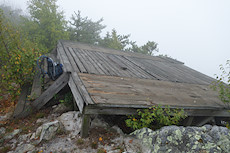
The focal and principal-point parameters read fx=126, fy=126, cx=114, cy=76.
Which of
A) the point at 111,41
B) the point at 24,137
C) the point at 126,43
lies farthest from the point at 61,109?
the point at 126,43

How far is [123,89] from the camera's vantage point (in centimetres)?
369

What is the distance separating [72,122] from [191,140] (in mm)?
3015

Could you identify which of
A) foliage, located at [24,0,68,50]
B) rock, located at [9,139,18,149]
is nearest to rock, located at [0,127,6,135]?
rock, located at [9,139,18,149]

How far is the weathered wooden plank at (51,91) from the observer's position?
406cm

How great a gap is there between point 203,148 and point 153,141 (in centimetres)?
86

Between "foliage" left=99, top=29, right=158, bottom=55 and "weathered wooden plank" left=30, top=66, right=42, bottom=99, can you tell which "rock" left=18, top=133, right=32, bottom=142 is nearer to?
"weathered wooden plank" left=30, top=66, right=42, bottom=99

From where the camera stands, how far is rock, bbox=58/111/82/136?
134 inches

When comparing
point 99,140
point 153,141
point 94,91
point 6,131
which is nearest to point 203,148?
point 153,141

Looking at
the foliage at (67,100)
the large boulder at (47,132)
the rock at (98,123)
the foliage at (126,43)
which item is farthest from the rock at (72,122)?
the foliage at (126,43)

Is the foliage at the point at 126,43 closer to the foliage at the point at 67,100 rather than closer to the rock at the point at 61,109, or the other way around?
the foliage at the point at 67,100

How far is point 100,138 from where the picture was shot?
123 inches

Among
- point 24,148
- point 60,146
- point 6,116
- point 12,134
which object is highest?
point 60,146

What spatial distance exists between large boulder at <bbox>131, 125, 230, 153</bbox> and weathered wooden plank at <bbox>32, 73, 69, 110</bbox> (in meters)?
3.03

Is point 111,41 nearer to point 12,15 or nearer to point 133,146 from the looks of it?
point 133,146
